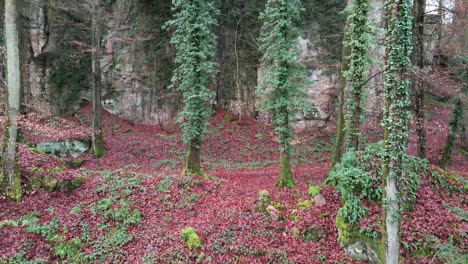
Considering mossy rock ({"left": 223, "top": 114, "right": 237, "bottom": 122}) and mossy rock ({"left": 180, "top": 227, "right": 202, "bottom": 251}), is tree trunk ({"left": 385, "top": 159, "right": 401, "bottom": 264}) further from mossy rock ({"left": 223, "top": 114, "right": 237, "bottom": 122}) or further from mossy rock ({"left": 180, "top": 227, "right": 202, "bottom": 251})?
mossy rock ({"left": 223, "top": 114, "right": 237, "bottom": 122})

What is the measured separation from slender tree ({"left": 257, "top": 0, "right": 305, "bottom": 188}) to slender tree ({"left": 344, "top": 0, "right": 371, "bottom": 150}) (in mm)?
1799

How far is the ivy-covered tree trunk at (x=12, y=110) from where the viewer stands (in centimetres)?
826

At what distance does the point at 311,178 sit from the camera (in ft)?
40.0

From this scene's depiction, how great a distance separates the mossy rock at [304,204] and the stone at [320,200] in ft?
0.55

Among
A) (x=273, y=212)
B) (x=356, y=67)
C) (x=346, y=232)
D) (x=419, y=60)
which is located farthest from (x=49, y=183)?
(x=419, y=60)

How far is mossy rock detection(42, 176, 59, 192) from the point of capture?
9.05m

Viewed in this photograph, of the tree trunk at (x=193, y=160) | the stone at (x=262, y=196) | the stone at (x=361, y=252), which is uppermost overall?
the tree trunk at (x=193, y=160)

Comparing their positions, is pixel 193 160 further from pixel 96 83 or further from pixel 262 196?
pixel 96 83

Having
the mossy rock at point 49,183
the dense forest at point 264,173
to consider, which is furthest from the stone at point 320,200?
the mossy rock at point 49,183

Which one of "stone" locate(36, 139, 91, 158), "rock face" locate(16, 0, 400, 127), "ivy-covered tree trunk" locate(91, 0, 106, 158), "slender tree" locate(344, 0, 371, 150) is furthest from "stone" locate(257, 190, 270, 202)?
"rock face" locate(16, 0, 400, 127)

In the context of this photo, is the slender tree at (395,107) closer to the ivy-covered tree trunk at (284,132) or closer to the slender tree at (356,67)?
the slender tree at (356,67)

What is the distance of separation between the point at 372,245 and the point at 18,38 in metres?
11.9

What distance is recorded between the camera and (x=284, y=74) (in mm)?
10500

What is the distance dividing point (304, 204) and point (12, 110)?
9.53 m
